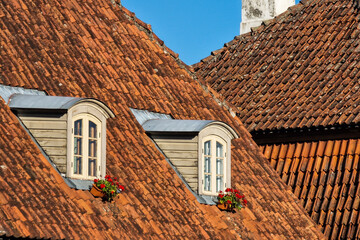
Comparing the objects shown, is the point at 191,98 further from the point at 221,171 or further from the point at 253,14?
the point at 253,14

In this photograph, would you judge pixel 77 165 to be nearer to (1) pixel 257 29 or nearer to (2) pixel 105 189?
(2) pixel 105 189

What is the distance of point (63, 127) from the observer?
17609 millimetres

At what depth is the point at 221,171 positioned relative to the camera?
21.1m

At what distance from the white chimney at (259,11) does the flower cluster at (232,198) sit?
10.0 metres

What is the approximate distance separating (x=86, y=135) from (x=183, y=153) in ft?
10.0

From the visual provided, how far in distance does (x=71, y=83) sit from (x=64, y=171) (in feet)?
7.97

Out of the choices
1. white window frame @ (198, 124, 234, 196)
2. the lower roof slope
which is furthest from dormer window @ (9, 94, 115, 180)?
white window frame @ (198, 124, 234, 196)

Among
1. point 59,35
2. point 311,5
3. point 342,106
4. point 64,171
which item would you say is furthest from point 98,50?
point 311,5

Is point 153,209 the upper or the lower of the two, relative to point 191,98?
lower

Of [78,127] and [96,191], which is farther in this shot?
[78,127]

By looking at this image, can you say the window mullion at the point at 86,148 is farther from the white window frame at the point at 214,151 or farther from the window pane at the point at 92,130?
the white window frame at the point at 214,151

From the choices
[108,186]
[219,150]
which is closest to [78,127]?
[108,186]

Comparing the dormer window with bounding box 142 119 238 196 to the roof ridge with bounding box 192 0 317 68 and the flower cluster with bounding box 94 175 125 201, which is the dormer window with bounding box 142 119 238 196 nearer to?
the flower cluster with bounding box 94 175 125 201

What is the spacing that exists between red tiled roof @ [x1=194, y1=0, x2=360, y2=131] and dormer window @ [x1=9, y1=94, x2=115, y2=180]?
6.45m
